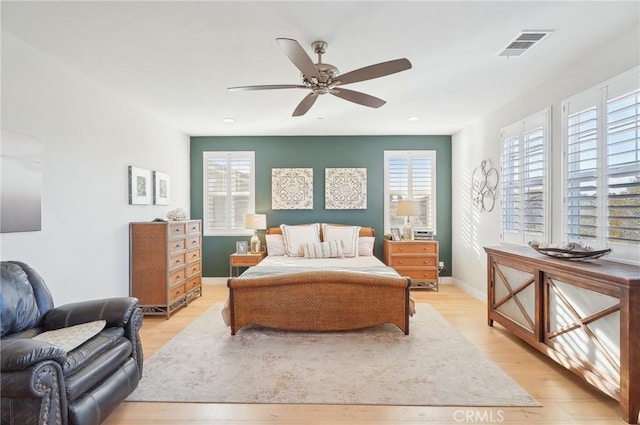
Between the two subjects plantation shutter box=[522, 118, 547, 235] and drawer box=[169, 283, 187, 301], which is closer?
plantation shutter box=[522, 118, 547, 235]

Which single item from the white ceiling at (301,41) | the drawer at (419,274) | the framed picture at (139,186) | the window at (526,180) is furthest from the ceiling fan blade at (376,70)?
the drawer at (419,274)

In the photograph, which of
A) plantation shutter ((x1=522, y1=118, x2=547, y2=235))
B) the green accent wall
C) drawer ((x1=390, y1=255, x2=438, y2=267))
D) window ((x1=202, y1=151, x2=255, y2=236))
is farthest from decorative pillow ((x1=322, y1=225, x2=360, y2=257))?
plantation shutter ((x1=522, y1=118, x2=547, y2=235))

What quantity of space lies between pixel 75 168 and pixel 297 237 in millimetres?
3037

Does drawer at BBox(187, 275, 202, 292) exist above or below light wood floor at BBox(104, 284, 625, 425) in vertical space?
above

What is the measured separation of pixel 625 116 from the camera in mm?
2496

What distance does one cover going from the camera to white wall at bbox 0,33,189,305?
8.57ft

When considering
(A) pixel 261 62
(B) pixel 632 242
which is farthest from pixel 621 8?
(A) pixel 261 62

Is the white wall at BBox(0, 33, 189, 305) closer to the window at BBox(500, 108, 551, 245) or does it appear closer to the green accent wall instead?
the green accent wall

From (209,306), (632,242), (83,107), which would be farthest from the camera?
(209,306)

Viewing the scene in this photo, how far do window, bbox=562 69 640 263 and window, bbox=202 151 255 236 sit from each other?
4.58 meters

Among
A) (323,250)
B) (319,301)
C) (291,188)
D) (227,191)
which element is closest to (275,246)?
(323,250)

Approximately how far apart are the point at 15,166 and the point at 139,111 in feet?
6.71

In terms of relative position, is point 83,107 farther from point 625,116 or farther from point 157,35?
point 625,116

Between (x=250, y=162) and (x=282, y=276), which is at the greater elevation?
(x=250, y=162)
